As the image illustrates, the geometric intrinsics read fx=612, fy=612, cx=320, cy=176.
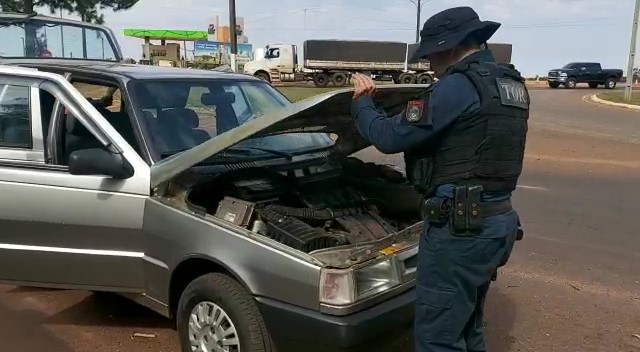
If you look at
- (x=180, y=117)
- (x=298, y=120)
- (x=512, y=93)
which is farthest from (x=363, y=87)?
(x=180, y=117)

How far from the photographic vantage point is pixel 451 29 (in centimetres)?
250

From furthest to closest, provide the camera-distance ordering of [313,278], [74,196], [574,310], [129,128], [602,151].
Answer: [602,151] < [574,310] < [129,128] < [74,196] < [313,278]

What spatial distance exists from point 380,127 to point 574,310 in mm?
2640

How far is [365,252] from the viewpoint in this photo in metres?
3.04

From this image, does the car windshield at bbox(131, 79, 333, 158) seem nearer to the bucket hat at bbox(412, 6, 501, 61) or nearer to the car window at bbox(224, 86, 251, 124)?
the car window at bbox(224, 86, 251, 124)

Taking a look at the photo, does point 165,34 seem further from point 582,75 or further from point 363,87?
point 363,87

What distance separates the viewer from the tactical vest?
2443 mm

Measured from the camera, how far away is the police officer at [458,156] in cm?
245

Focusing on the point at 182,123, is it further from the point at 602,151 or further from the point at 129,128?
the point at 602,151

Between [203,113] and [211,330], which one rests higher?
[203,113]

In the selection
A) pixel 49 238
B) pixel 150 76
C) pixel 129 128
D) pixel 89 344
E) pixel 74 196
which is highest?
pixel 150 76

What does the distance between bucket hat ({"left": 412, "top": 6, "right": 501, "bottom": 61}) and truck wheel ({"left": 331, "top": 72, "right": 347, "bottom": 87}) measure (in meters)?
34.7

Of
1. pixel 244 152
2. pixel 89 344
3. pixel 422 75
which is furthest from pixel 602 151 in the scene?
pixel 422 75

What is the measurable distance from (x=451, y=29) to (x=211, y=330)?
188 centimetres
